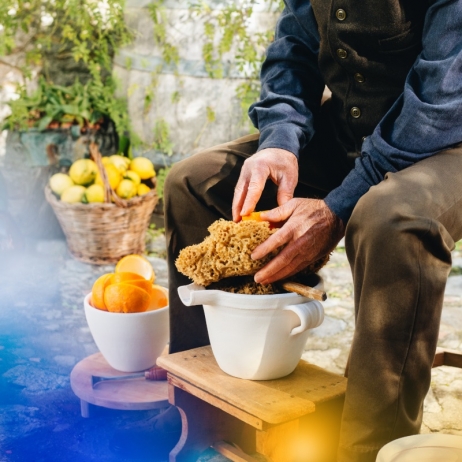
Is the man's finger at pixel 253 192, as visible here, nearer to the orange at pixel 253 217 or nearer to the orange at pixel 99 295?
the orange at pixel 253 217

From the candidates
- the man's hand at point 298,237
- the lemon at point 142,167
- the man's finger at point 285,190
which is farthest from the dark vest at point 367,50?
the lemon at point 142,167

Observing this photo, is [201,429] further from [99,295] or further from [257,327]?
[99,295]

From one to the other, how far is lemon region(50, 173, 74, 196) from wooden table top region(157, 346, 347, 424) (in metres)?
2.17

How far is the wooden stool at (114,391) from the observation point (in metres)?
1.89

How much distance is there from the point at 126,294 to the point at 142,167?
1924 mm

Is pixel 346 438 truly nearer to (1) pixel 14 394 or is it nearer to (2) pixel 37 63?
(1) pixel 14 394

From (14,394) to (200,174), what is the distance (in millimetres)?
1043

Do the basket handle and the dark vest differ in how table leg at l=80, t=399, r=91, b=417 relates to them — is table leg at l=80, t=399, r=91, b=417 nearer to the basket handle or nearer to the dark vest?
the dark vest

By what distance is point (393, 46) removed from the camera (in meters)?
1.63

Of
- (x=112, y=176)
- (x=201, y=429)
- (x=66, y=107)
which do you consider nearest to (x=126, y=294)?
(x=201, y=429)

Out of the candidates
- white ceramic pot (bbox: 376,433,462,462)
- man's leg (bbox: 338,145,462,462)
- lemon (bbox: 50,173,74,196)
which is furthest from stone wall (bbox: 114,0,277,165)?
white ceramic pot (bbox: 376,433,462,462)

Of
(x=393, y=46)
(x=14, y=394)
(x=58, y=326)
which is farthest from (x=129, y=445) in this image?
(x=393, y=46)

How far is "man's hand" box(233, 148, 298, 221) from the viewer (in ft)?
5.38

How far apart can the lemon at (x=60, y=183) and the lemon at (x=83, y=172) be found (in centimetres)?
4
